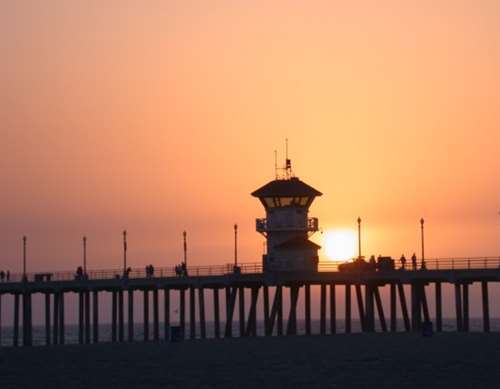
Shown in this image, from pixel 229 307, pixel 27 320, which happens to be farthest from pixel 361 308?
pixel 27 320

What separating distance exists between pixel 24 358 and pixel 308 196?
25.5 metres

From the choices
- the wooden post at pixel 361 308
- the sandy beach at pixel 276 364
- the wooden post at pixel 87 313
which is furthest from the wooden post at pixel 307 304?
the wooden post at pixel 87 313

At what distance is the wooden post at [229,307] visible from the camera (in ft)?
331

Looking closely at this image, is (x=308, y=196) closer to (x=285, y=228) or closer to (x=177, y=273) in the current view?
(x=285, y=228)

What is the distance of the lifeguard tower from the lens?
98.9 metres

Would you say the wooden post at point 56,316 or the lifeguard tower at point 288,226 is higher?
the lifeguard tower at point 288,226

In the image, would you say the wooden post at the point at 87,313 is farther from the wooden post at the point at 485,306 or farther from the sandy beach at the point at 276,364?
the wooden post at the point at 485,306

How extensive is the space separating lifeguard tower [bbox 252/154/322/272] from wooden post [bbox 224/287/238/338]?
12.5 ft

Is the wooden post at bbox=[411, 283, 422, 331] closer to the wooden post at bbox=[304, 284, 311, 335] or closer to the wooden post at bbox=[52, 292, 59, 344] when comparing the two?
the wooden post at bbox=[304, 284, 311, 335]

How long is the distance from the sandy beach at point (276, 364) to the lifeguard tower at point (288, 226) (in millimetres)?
7015

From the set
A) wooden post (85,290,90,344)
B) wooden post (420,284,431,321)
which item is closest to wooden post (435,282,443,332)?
wooden post (420,284,431,321)

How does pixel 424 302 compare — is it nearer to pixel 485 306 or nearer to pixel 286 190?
pixel 485 306

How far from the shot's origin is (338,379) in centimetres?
6131

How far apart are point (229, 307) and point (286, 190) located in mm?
8541
